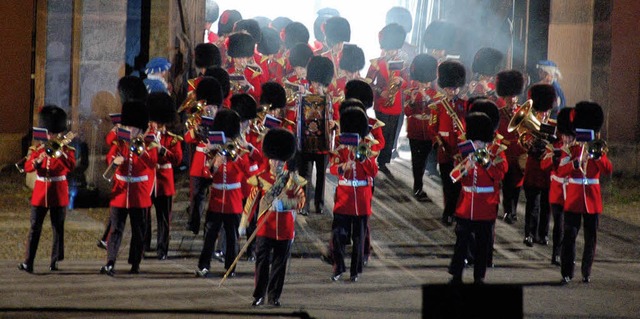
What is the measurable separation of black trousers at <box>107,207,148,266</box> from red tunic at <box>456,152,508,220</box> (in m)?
2.49

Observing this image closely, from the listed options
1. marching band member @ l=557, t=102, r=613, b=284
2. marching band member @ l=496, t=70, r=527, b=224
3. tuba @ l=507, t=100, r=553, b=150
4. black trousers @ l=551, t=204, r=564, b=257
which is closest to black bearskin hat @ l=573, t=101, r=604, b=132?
marching band member @ l=557, t=102, r=613, b=284

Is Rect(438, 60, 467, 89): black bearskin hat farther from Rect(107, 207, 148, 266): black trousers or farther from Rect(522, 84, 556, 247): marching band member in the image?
Rect(107, 207, 148, 266): black trousers

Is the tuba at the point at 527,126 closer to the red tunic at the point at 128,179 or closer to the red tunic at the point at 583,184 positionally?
Answer: the red tunic at the point at 583,184

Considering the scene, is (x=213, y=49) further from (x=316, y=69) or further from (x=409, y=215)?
(x=409, y=215)

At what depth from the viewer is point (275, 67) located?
1410cm

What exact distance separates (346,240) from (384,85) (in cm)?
412

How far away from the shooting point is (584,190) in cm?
957

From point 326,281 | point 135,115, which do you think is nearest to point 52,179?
point 135,115

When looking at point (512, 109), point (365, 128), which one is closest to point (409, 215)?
point (512, 109)

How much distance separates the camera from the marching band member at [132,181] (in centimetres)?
962

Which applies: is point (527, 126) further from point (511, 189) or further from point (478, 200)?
point (478, 200)

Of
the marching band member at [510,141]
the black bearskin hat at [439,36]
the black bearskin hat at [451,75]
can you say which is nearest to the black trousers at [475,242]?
the marching band member at [510,141]

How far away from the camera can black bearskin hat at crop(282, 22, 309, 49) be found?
15.4 metres

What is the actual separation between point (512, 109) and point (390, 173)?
8.40ft
